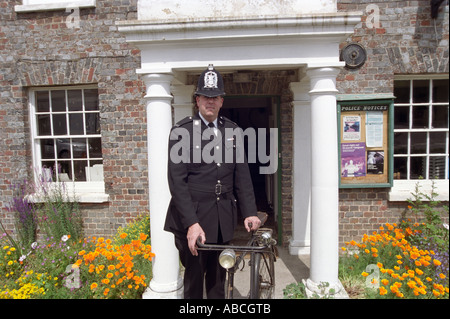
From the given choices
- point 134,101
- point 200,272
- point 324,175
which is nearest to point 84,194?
point 134,101

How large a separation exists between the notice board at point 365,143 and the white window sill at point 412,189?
22cm

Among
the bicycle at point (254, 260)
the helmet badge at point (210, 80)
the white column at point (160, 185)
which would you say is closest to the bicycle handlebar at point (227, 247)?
the bicycle at point (254, 260)

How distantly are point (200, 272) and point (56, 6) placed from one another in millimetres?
4556

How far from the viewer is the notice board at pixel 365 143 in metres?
4.43

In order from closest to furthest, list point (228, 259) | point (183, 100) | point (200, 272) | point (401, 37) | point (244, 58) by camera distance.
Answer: point (228, 259) → point (200, 272) → point (244, 58) → point (401, 37) → point (183, 100)

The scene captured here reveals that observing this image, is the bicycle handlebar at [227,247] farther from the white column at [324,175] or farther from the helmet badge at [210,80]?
the helmet badge at [210,80]

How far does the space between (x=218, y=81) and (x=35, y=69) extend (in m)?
3.64

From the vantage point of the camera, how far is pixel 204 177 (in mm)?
2762

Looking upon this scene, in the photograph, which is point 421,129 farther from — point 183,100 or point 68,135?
point 68,135

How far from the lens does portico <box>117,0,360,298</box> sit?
121 inches

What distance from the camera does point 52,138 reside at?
5.05 meters

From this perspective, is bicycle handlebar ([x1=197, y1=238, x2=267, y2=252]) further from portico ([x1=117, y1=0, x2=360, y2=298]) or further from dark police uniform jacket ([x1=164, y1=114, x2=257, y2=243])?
portico ([x1=117, y1=0, x2=360, y2=298])

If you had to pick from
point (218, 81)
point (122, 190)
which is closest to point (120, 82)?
point (122, 190)
